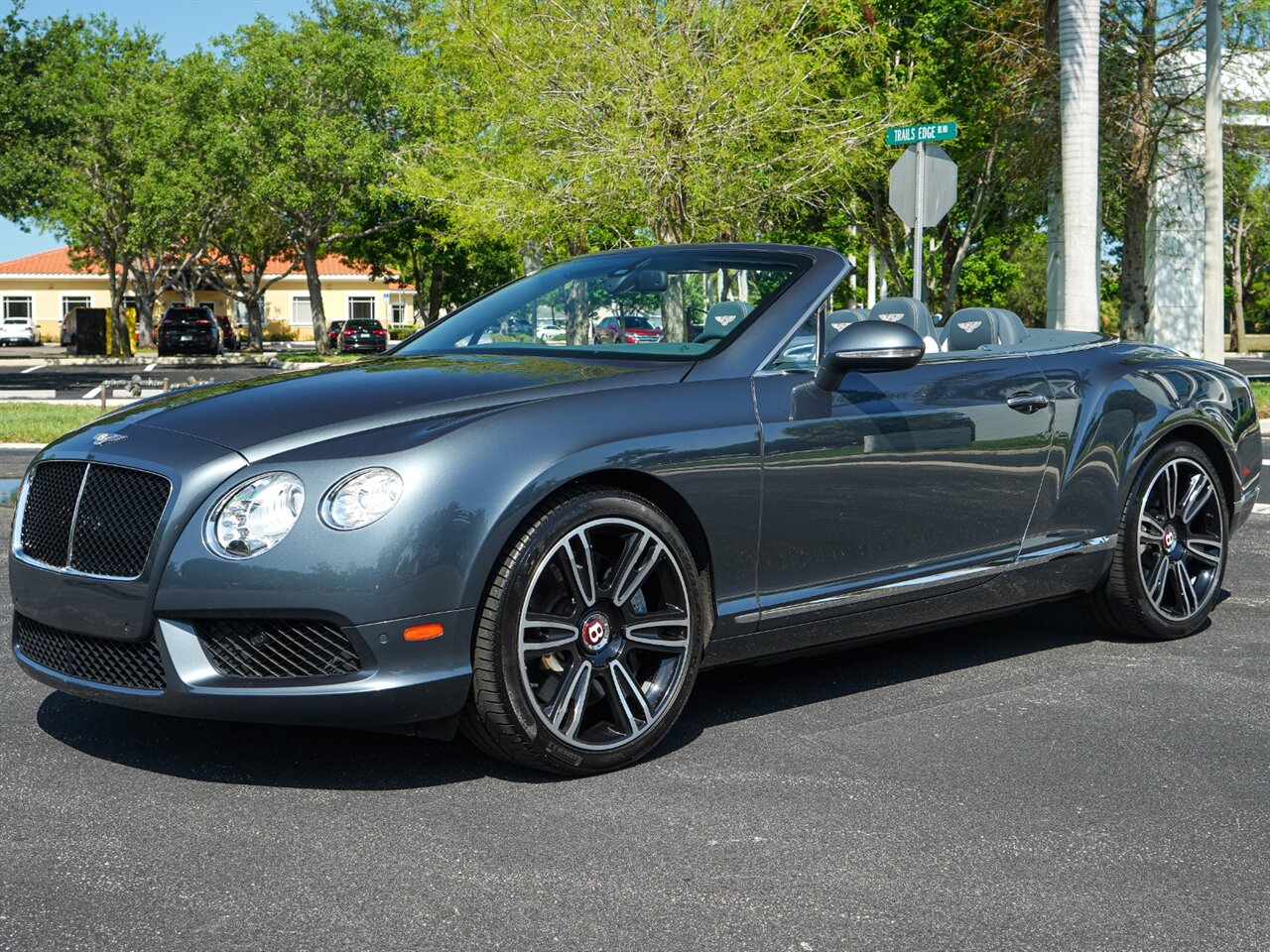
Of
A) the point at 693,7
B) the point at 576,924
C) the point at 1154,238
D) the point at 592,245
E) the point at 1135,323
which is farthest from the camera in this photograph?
the point at 1154,238

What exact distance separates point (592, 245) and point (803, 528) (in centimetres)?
2211

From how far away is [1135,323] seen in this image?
78.1 feet

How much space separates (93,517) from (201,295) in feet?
317

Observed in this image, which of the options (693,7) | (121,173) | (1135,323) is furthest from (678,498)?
(121,173)

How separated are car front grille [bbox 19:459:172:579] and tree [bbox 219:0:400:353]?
40384 millimetres

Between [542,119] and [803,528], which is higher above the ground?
[542,119]

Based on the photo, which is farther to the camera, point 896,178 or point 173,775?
point 896,178

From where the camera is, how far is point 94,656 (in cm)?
415

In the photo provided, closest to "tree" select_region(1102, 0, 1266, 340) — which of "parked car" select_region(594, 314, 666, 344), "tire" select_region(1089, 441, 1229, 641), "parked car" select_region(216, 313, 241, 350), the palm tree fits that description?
the palm tree

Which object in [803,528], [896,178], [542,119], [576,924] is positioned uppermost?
[542,119]

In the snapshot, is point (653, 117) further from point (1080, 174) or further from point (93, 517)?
point (93, 517)

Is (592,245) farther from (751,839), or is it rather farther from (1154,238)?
(751,839)

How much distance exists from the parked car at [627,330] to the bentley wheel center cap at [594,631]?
3.74ft

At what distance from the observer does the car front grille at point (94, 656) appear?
4016mm
